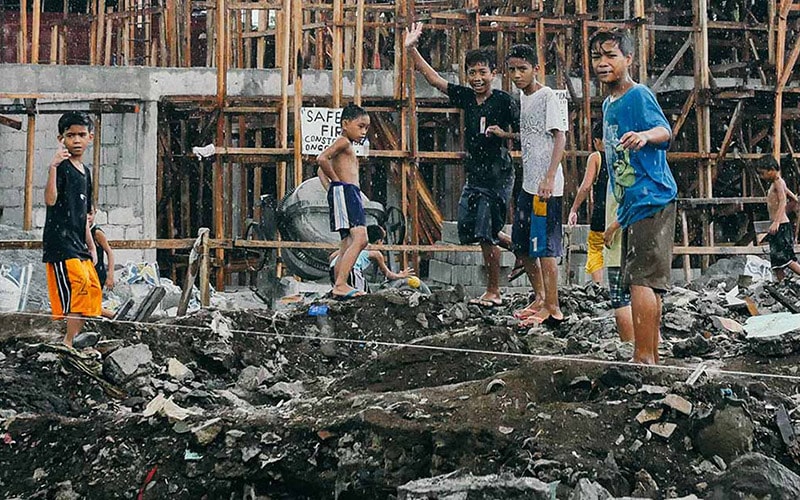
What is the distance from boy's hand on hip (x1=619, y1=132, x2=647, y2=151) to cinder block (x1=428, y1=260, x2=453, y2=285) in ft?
27.7

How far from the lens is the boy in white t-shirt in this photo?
6.82 m

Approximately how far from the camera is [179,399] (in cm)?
582

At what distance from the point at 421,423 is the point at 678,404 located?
1.07 metres

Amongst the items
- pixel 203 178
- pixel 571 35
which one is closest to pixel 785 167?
pixel 571 35

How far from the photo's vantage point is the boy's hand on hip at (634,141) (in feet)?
15.8

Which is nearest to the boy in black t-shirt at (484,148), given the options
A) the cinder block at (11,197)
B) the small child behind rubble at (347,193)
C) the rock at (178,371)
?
the small child behind rubble at (347,193)

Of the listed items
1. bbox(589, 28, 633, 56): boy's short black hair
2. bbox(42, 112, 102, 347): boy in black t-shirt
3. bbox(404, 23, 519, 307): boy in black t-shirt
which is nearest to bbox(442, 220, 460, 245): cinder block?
bbox(404, 23, 519, 307): boy in black t-shirt

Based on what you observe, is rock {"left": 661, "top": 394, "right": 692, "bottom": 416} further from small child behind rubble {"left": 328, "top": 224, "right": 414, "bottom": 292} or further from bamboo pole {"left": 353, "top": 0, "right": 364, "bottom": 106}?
bamboo pole {"left": 353, "top": 0, "right": 364, "bottom": 106}

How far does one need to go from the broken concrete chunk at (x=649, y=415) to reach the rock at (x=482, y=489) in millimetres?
743

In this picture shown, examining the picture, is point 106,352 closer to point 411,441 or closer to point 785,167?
point 411,441

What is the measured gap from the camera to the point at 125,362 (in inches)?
246

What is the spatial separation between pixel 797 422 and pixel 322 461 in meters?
2.01

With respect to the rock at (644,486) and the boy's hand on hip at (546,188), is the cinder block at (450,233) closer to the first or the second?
the boy's hand on hip at (546,188)

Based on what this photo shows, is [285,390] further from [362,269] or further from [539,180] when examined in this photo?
[362,269]
